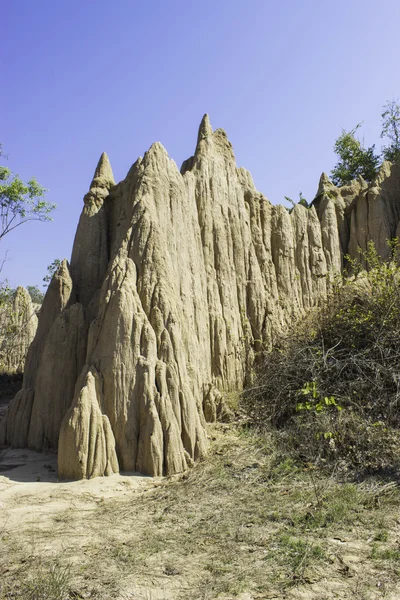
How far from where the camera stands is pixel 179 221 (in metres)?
9.19

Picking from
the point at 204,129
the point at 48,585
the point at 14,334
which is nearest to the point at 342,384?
the point at 48,585

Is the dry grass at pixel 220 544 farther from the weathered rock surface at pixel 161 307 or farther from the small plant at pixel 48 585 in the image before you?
the weathered rock surface at pixel 161 307

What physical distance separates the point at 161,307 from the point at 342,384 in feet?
11.3

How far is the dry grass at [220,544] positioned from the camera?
384cm

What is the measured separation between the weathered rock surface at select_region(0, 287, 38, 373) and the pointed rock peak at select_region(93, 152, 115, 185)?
18.7 ft

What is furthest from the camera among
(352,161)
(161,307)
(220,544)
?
(352,161)

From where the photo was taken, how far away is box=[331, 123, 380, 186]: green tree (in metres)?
24.2

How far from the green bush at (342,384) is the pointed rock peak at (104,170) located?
16.9 ft

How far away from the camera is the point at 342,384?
841 centimetres

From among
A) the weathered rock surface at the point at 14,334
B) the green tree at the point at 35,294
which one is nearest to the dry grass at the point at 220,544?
the weathered rock surface at the point at 14,334

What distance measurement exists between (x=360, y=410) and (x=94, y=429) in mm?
4404

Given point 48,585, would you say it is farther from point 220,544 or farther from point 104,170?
point 104,170

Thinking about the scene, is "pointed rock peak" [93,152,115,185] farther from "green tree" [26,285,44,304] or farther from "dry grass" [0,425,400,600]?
"green tree" [26,285,44,304]

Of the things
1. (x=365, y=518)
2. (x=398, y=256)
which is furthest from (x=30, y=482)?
(x=398, y=256)
